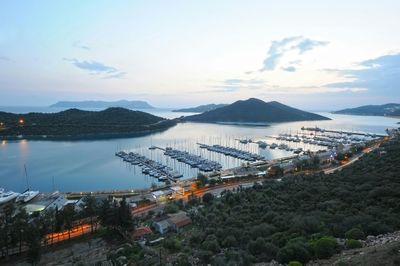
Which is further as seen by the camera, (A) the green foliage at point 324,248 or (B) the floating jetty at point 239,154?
(B) the floating jetty at point 239,154

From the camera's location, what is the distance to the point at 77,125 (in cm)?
9138

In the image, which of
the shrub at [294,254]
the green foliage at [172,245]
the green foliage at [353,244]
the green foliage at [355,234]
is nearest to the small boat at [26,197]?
the green foliage at [172,245]

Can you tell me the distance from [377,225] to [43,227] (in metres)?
16.2

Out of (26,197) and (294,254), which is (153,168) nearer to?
(26,197)

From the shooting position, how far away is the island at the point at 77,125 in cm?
8419

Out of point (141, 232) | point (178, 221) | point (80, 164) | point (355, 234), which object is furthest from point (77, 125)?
point (355, 234)

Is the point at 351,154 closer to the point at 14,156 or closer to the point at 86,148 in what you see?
the point at 86,148

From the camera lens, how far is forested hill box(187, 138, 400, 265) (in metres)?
10.3

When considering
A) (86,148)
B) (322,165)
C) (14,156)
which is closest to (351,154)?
(322,165)

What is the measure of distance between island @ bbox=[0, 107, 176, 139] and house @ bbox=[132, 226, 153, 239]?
68849 millimetres

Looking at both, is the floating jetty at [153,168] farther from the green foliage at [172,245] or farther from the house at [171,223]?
the green foliage at [172,245]

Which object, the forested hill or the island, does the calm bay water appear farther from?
the forested hill

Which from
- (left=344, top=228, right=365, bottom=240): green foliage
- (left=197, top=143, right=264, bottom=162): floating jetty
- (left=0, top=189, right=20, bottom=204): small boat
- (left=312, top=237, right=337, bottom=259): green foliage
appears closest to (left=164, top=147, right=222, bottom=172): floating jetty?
(left=197, top=143, right=264, bottom=162): floating jetty

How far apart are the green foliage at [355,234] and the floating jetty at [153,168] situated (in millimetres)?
29590
